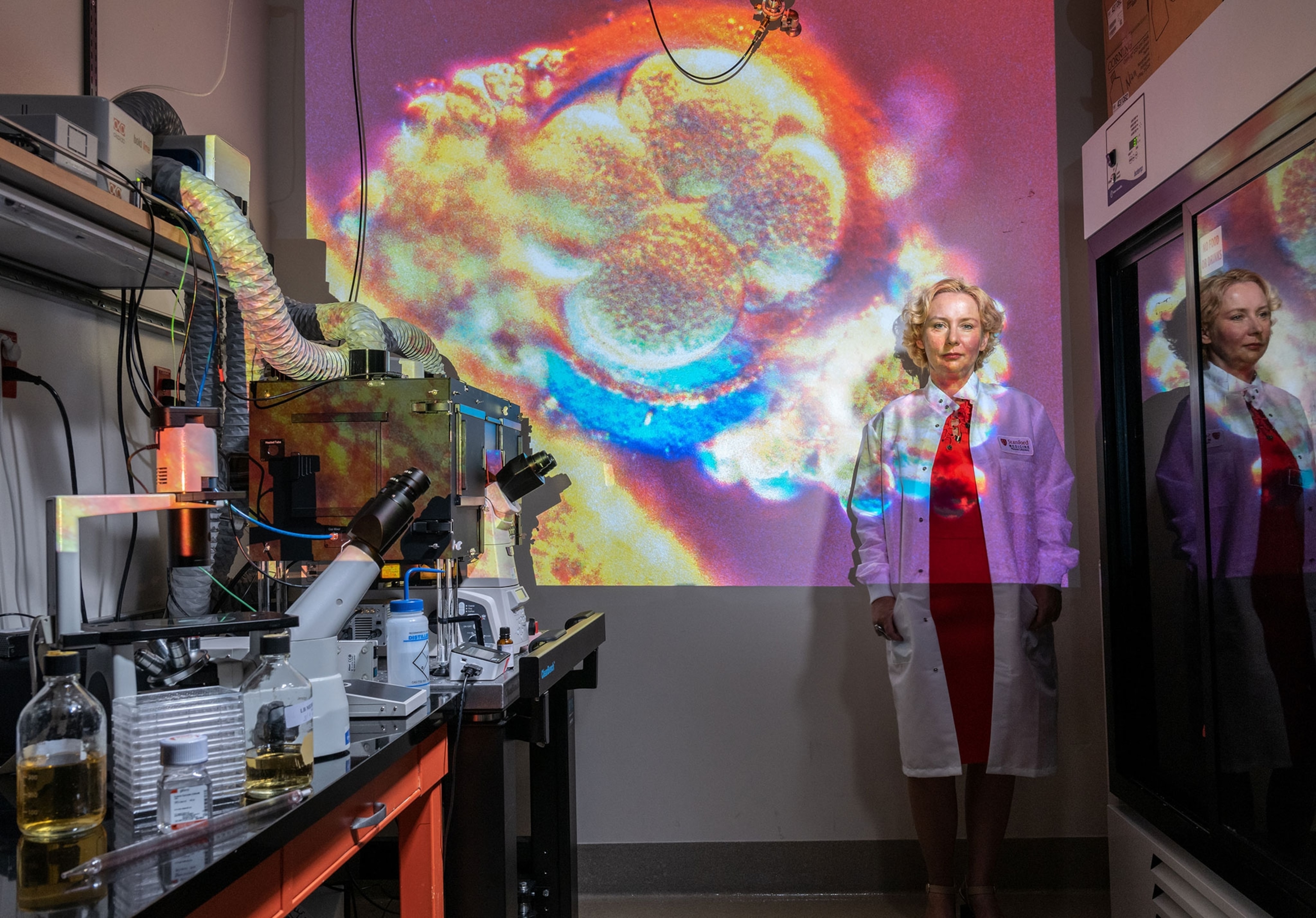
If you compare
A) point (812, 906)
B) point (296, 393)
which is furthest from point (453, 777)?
point (812, 906)

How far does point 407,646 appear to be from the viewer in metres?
1.61

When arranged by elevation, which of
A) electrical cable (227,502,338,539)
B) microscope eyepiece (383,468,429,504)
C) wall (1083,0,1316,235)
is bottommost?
electrical cable (227,502,338,539)

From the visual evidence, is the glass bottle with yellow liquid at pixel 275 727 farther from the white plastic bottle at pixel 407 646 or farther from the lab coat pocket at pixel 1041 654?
the lab coat pocket at pixel 1041 654

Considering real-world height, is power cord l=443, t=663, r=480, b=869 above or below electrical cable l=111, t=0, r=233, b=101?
below

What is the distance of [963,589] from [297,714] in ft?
6.57

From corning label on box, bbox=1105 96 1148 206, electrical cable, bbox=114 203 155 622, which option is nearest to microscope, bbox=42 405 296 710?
electrical cable, bbox=114 203 155 622

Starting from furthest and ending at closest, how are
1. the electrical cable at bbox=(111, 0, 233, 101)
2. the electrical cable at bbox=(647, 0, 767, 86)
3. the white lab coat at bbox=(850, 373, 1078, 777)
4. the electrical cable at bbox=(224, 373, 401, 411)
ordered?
the electrical cable at bbox=(647, 0, 767, 86)
the white lab coat at bbox=(850, 373, 1078, 777)
the electrical cable at bbox=(111, 0, 233, 101)
the electrical cable at bbox=(224, 373, 401, 411)

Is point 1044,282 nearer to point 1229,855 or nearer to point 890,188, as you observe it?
point 890,188

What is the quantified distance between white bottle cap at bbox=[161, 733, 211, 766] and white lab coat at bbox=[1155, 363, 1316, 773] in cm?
188

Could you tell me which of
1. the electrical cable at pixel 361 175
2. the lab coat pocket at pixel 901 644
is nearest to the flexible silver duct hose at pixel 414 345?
the electrical cable at pixel 361 175

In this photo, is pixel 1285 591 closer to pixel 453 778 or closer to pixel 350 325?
pixel 453 778

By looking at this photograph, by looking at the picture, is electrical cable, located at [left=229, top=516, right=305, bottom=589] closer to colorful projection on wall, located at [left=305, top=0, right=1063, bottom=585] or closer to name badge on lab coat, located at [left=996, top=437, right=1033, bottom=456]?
colorful projection on wall, located at [left=305, top=0, right=1063, bottom=585]

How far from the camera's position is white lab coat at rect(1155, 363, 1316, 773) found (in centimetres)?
180

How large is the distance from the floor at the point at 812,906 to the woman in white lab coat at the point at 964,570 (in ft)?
0.56
